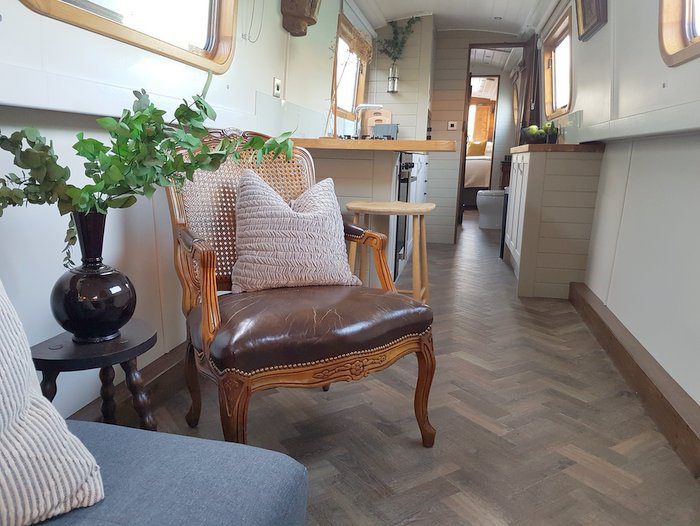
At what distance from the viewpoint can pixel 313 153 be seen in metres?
Result: 2.78

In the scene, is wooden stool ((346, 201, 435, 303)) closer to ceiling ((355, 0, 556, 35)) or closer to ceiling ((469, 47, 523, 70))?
ceiling ((355, 0, 556, 35))

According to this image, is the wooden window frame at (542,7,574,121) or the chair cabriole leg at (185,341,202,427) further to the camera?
the wooden window frame at (542,7,574,121)

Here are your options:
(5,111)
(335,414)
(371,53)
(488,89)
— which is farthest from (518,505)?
(488,89)

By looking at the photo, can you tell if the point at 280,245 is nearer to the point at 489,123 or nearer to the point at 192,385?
the point at 192,385

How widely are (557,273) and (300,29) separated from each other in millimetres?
2306

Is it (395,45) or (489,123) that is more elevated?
(395,45)

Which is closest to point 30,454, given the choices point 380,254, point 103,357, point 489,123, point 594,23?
point 103,357

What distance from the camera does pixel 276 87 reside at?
279 centimetres

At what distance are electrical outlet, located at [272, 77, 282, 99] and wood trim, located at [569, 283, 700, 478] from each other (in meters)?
2.20

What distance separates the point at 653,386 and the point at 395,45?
181 inches

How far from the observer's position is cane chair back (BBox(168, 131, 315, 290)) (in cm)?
174

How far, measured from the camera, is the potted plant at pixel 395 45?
5.29m

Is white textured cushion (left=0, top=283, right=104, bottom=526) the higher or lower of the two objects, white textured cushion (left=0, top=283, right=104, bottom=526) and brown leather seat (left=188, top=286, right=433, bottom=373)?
the higher

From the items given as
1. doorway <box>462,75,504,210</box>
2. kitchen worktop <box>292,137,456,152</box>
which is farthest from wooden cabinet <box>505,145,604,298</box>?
doorway <box>462,75,504,210</box>
